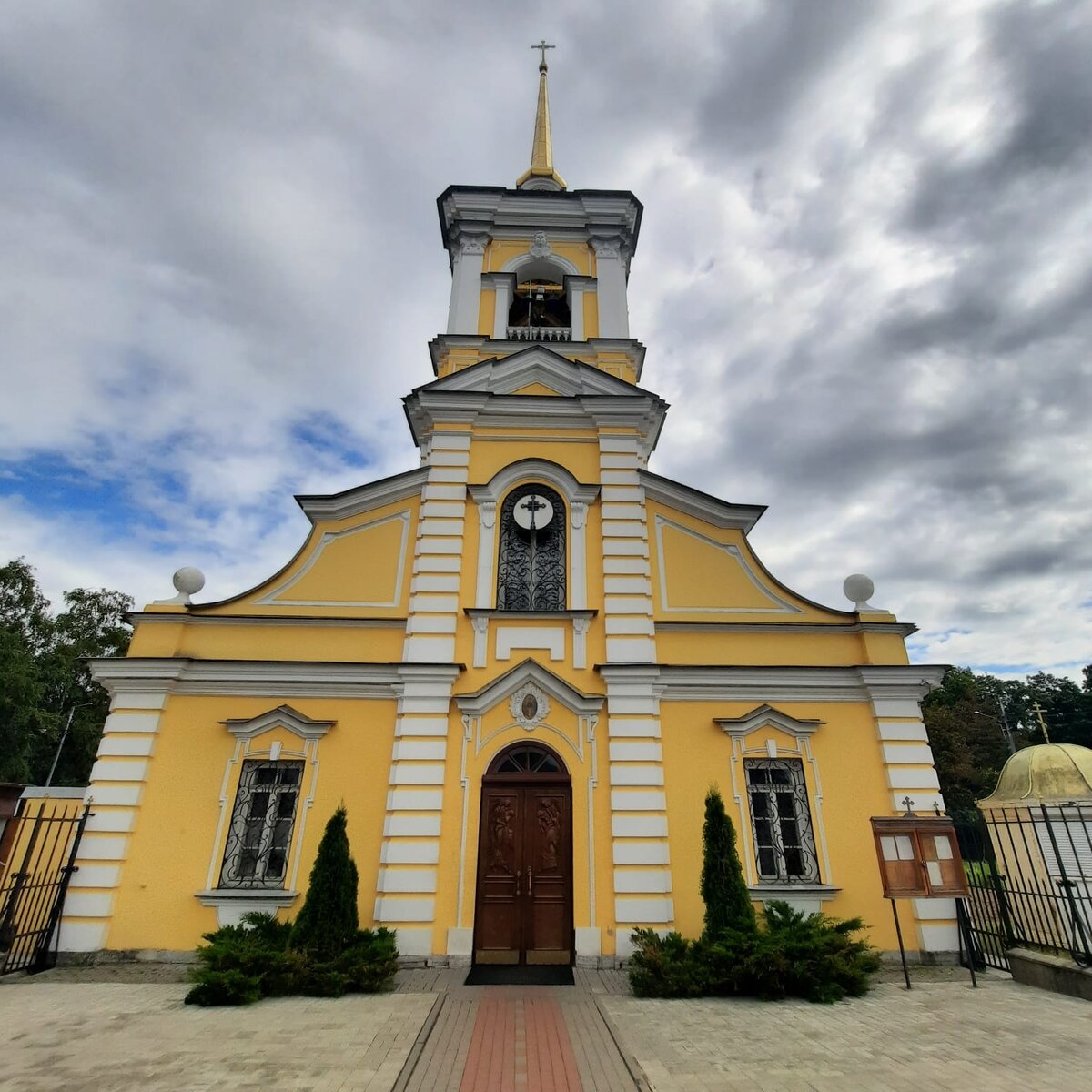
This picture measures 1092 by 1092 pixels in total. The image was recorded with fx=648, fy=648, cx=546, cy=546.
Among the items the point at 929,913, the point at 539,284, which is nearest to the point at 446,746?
the point at 929,913

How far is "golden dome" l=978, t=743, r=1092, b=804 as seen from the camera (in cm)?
1405

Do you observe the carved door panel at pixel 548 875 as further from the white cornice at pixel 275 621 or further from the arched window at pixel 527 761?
the white cornice at pixel 275 621

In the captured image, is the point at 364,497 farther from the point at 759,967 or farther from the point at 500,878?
the point at 759,967

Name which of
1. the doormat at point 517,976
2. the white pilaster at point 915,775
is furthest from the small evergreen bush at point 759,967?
the white pilaster at point 915,775

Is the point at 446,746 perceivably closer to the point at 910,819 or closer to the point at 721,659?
the point at 721,659

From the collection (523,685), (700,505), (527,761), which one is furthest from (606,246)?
(527,761)

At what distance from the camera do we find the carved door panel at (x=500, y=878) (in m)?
8.98

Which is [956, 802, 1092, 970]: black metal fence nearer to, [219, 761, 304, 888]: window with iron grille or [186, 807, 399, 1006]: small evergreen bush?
[186, 807, 399, 1006]: small evergreen bush

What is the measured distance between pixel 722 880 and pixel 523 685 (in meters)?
3.83

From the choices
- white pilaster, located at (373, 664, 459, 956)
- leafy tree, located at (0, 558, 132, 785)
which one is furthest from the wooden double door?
leafy tree, located at (0, 558, 132, 785)

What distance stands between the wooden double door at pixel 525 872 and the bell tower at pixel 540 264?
344 inches

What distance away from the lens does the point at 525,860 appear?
938 centimetres

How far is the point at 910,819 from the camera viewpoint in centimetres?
841

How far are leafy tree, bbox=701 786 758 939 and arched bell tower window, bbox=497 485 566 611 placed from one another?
4.08 m
